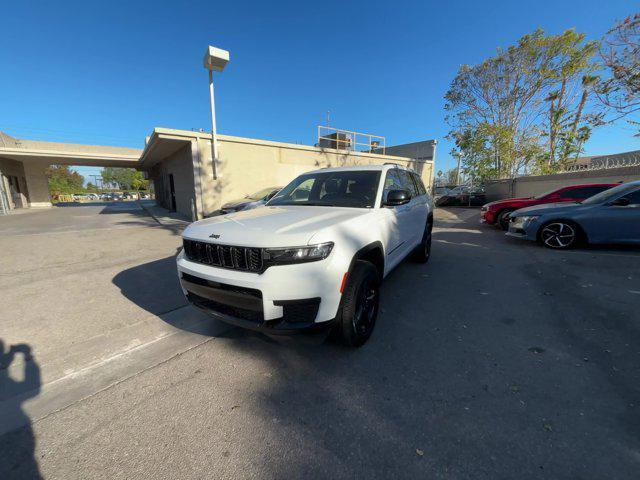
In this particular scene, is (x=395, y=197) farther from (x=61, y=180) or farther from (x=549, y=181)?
(x=61, y=180)

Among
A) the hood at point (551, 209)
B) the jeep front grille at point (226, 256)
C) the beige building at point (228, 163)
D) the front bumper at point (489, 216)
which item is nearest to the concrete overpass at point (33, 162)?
the beige building at point (228, 163)

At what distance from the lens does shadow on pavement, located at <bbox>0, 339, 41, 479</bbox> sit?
162 centimetres

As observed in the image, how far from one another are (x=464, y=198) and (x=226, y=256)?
20184mm

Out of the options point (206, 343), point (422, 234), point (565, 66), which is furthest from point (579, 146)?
point (206, 343)

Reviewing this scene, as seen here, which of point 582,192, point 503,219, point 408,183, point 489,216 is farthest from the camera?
point 489,216

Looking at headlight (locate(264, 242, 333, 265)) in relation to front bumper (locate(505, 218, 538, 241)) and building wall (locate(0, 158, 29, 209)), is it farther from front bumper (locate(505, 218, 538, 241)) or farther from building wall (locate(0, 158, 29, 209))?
building wall (locate(0, 158, 29, 209))

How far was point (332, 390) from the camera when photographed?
220 centimetres

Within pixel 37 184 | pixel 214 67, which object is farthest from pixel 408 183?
pixel 37 184

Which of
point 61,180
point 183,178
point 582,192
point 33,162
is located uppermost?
point 61,180

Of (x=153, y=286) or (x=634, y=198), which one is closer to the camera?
(x=153, y=286)

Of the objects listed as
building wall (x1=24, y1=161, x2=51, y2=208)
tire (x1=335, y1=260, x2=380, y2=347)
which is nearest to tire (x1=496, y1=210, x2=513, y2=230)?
tire (x1=335, y1=260, x2=380, y2=347)

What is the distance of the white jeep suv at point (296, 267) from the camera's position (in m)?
2.14

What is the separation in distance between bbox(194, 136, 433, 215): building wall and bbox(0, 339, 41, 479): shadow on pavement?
937cm

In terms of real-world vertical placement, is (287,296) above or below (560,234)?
above
